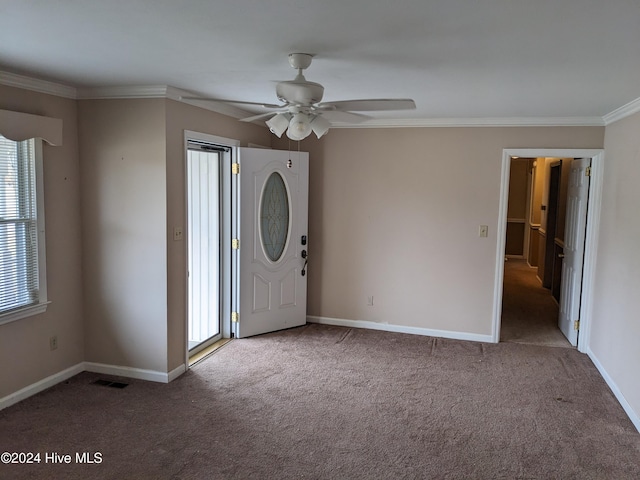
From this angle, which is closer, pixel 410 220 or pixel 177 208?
pixel 177 208

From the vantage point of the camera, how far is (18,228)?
10.9 ft

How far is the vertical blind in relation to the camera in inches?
126

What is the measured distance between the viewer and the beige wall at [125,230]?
3625 mm

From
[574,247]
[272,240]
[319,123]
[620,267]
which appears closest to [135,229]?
[272,240]

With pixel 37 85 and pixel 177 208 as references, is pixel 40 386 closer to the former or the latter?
pixel 177 208

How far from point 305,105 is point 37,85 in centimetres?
212

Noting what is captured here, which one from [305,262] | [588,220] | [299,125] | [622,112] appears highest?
[622,112]

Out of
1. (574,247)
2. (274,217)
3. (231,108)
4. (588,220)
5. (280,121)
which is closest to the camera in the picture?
(280,121)

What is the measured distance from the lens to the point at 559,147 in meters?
4.58

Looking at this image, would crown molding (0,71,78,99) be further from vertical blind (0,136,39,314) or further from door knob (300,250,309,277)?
door knob (300,250,309,277)

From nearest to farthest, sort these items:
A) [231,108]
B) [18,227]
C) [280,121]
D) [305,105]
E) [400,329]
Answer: [305,105] < [280,121] < [18,227] < [231,108] < [400,329]

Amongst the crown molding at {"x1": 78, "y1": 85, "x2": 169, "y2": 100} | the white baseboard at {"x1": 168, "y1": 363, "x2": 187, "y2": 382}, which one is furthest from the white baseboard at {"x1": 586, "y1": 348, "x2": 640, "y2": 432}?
the crown molding at {"x1": 78, "y1": 85, "x2": 169, "y2": 100}

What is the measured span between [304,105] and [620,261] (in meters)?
2.91

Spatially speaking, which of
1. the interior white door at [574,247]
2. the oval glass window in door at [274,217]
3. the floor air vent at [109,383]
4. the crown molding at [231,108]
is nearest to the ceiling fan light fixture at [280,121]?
the crown molding at [231,108]
